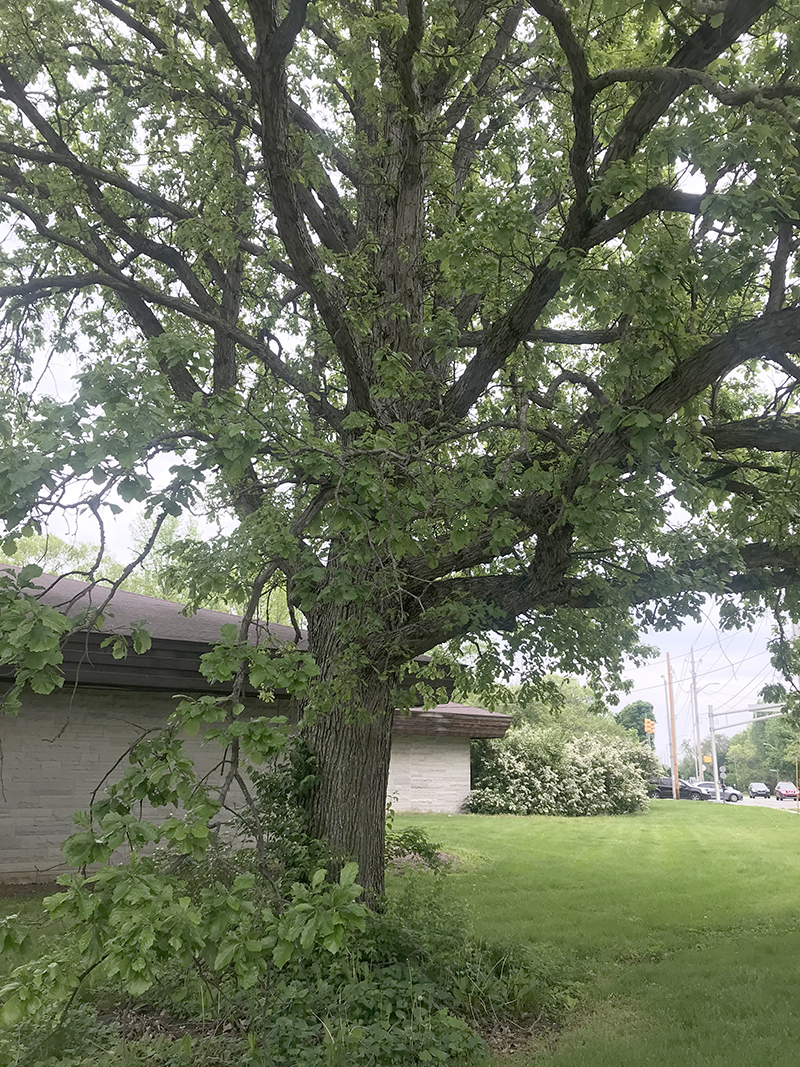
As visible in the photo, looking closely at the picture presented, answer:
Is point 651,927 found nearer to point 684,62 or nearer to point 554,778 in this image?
point 684,62

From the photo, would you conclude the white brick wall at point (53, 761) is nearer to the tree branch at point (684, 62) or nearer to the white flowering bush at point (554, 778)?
the tree branch at point (684, 62)

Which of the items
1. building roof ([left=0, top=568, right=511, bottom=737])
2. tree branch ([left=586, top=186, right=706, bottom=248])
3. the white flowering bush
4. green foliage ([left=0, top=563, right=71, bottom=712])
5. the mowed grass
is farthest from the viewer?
the white flowering bush

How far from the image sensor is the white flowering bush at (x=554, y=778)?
70.9 feet

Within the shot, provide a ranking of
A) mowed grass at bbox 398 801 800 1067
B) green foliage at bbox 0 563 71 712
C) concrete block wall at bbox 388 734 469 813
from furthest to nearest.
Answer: concrete block wall at bbox 388 734 469 813, mowed grass at bbox 398 801 800 1067, green foliage at bbox 0 563 71 712

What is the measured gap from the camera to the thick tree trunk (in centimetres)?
761

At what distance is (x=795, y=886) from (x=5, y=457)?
13392 mm

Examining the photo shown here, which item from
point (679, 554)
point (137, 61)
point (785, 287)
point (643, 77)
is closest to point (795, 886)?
point (679, 554)

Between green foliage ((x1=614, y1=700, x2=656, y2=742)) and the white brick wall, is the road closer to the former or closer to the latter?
the white brick wall

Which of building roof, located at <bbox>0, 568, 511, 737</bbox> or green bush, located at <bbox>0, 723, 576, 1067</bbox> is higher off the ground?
building roof, located at <bbox>0, 568, 511, 737</bbox>

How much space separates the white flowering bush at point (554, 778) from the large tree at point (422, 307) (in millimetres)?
13671

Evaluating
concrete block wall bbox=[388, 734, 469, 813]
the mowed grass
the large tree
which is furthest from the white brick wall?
concrete block wall bbox=[388, 734, 469, 813]

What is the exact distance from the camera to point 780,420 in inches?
254

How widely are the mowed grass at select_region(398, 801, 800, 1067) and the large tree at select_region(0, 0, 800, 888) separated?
104 inches

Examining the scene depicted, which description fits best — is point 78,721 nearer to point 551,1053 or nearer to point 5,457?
point 551,1053
